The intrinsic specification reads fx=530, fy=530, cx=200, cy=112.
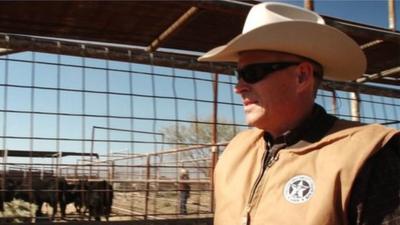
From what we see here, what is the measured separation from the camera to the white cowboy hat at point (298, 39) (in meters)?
1.95

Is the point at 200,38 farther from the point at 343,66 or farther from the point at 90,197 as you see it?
the point at 90,197

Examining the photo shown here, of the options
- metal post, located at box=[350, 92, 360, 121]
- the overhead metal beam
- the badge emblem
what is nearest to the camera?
the badge emblem

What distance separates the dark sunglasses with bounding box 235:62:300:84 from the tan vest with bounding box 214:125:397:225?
0.97 feet

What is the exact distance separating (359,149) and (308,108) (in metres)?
0.35

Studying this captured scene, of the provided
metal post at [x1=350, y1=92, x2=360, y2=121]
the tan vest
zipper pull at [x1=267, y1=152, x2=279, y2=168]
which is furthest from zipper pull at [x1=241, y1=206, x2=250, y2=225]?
metal post at [x1=350, y1=92, x2=360, y2=121]

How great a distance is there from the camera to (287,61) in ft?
6.60

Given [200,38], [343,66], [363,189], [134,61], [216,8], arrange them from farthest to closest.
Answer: [200,38] < [134,61] < [216,8] < [343,66] < [363,189]

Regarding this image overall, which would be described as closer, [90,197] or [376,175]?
[376,175]

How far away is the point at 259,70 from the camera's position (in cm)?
203

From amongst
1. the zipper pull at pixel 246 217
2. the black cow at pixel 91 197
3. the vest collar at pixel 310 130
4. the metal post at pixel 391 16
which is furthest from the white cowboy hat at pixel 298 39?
the black cow at pixel 91 197

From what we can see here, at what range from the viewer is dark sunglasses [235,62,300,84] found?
6.59 feet

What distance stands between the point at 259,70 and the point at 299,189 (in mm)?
488

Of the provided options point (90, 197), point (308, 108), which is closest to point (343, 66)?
point (308, 108)

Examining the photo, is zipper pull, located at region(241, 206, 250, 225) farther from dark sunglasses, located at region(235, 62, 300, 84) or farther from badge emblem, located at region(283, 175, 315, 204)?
dark sunglasses, located at region(235, 62, 300, 84)
